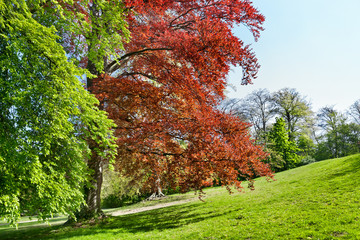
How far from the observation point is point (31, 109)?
5.38 m

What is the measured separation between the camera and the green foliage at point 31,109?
4.84 meters

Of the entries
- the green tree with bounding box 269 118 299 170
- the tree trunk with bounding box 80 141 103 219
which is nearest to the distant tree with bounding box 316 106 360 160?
the green tree with bounding box 269 118 299 170

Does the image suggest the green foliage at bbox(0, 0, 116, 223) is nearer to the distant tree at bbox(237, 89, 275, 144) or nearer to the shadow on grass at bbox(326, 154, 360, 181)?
the shadow on grass at bbox(326, 154, 360, 181)

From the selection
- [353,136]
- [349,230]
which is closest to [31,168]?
[349,230]

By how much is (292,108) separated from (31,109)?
40474 millimetres

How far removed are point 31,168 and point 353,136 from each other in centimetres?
4688

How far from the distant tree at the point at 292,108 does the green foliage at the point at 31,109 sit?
1526 inches

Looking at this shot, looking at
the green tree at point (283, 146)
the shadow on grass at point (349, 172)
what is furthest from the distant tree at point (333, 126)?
the shadow on grass at point (349, 172)

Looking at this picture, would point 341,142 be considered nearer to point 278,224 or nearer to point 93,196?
point 278,224

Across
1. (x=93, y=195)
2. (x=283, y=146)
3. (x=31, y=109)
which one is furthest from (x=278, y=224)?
(x=283, y=146)

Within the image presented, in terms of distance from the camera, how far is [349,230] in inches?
190

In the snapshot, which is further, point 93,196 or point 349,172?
point 349,172

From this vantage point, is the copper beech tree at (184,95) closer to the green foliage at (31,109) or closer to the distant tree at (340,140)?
the green foliage at (31,109)

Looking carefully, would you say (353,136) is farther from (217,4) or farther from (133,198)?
(217,4)
